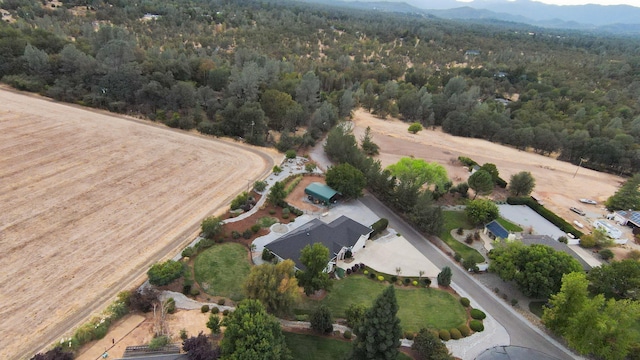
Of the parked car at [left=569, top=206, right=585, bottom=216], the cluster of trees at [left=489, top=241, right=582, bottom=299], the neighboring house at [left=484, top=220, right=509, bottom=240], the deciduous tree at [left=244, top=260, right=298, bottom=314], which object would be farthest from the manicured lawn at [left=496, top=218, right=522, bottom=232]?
the deciduous tree at [left=244, top=260, right=298, bottom=314]

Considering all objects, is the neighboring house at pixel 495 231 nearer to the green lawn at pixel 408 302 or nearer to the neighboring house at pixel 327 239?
the green lawn at pixel 408 302

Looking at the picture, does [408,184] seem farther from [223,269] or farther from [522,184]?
[223,269]

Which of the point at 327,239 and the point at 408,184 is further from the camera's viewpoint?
the point at 408,184

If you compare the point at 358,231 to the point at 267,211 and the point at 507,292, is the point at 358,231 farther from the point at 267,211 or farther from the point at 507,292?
the point at 507,292

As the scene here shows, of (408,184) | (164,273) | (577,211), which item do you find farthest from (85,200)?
(577,211)

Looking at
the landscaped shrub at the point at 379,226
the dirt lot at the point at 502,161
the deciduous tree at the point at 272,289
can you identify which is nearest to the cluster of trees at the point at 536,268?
the landscaped shrub at the point at 379,226
